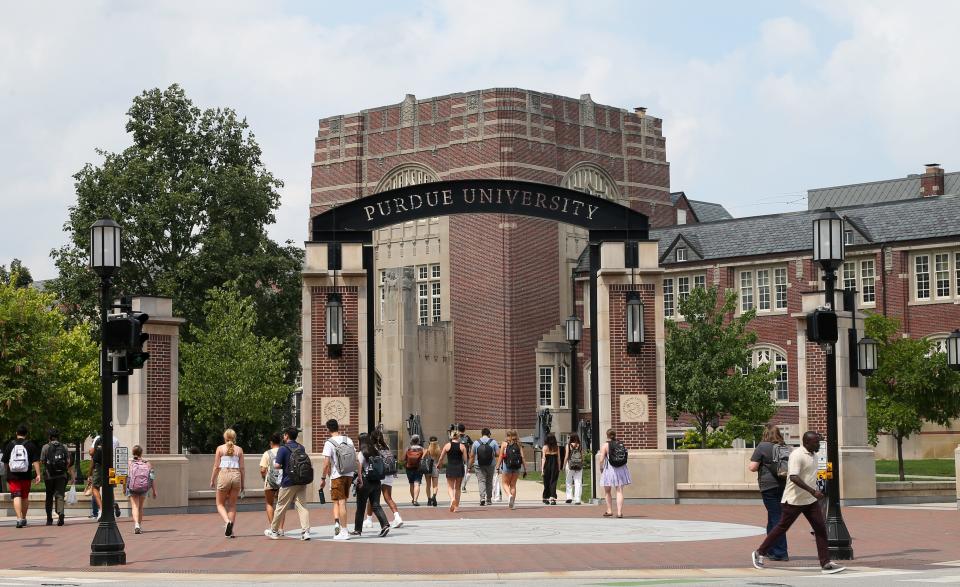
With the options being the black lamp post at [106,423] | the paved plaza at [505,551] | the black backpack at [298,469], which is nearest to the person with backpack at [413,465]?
the paved plaza at [505,551]

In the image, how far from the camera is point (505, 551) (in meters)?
17.5

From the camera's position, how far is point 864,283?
59.8 meters

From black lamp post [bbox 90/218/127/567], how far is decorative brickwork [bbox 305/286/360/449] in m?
9.99

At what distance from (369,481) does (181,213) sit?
1409 inches

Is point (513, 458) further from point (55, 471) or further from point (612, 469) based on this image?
point (55, 471)

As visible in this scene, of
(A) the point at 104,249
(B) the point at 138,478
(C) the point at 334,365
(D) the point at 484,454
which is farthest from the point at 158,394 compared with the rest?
(A) the point at 104,249

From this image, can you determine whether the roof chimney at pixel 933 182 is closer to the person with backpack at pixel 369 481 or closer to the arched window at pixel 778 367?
the arched window at pixel 778 367

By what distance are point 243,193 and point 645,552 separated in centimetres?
3969

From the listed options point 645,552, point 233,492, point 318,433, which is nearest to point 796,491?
point 645,552

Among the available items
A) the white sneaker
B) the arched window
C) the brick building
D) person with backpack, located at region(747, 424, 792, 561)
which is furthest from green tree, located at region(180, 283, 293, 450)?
the white sneaker

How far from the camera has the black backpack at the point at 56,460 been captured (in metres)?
24.0

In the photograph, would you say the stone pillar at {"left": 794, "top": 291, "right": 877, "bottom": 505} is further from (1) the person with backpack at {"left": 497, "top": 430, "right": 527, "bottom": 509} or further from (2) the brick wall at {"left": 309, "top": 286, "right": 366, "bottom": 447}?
(2) the brick wall at {"left": 309, "top": 286, "right": 366, "bottom": 447}

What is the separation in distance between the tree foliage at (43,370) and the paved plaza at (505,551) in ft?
64.3

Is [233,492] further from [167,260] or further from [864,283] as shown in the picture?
[864,283]
